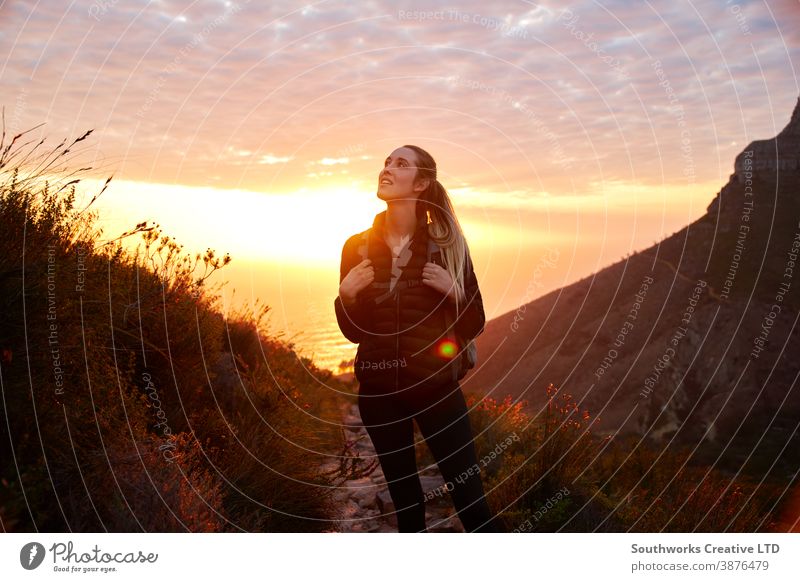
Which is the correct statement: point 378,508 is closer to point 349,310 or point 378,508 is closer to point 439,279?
point 349,310

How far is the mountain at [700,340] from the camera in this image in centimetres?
4053

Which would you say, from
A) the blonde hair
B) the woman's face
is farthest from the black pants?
the woman's face

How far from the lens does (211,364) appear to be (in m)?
7.31

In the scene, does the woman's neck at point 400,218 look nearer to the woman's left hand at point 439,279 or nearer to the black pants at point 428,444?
the woman's left hand at point 439,279

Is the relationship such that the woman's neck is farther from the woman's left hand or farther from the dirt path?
the dirt path

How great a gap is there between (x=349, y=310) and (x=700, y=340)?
4719 cm

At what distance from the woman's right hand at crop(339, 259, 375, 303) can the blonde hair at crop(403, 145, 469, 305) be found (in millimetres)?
478

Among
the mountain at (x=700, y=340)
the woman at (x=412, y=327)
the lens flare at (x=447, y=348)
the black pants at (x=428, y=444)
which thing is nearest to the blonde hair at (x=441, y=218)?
the woman at (x=412, y=327)

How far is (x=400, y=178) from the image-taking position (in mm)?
Result: 4219

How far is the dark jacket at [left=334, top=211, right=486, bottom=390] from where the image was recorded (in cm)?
404

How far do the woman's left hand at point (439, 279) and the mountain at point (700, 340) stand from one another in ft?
107
